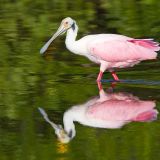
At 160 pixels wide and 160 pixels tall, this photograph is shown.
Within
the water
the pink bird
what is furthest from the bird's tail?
the water

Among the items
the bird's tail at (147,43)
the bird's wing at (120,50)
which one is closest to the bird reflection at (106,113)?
the bird's wing at (120,50)

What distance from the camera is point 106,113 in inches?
328

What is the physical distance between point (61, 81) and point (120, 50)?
2.89 ft

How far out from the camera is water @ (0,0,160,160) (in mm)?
7242

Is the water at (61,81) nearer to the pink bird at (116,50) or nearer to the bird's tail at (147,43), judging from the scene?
the pink bird at (116,50)

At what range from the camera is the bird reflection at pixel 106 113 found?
7.89 meters

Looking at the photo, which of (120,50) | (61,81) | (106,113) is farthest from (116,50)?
(106,113)

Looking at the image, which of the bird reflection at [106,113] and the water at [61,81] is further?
the bird reflection at [106,113]

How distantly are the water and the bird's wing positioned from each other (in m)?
0.32

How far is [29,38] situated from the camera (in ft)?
42.0

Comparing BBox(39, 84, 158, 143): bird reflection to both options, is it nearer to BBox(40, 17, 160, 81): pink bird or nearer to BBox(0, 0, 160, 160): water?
BBox(0, 0, 160, 160): water

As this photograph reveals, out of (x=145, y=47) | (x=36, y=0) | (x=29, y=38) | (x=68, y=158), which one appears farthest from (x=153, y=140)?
(x=36, y=0)

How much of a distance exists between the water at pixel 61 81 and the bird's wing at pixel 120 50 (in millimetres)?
324

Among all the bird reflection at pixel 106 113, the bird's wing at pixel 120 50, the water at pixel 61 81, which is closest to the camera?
the water at pixel 61 81
